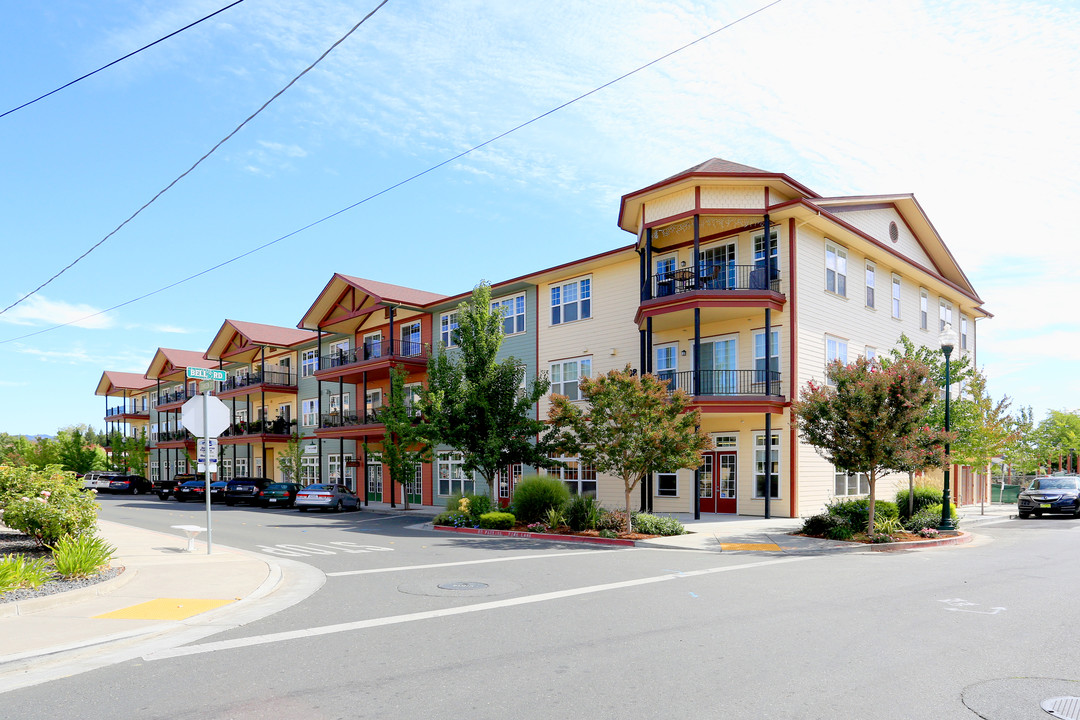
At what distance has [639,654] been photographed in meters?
7.16

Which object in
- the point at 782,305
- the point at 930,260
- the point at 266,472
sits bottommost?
the point at 266,472

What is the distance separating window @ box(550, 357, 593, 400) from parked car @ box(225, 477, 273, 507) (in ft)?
51.1

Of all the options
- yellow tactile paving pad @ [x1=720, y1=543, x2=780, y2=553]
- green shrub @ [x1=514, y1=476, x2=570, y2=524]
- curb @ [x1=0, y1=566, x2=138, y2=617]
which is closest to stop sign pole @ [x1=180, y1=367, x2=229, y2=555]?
curb @ [x1=0, y1=566, x2=138, y2=617]

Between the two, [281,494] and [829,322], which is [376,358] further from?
[829,322]

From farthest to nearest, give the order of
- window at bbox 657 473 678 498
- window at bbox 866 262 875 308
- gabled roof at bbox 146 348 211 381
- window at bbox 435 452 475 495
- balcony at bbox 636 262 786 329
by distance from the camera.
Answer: gabled roof at bbox 146 348 211 381 < window at bbox 435 452 475 495 < window at bbox 866 262 875 308 < window at bbox 657 473 678 498 < balcony at bbox 636 262 786 329

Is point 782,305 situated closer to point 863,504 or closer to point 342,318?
point 863,504

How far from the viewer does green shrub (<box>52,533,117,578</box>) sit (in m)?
10.4

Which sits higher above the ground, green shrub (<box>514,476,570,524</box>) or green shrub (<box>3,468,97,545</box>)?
green shrub (<box>3,468,97,545</box>)

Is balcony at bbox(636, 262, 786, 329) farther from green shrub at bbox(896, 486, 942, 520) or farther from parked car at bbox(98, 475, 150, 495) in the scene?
parked car at bbox(98, 475, 150, 495)

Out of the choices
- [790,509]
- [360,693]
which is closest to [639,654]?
[360,693]

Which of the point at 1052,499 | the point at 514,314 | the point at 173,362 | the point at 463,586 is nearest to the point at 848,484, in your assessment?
the point at 1052,499

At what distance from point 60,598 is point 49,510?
10.6 feet

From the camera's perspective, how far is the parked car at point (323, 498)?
3161 cm

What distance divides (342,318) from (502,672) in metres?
34.1
